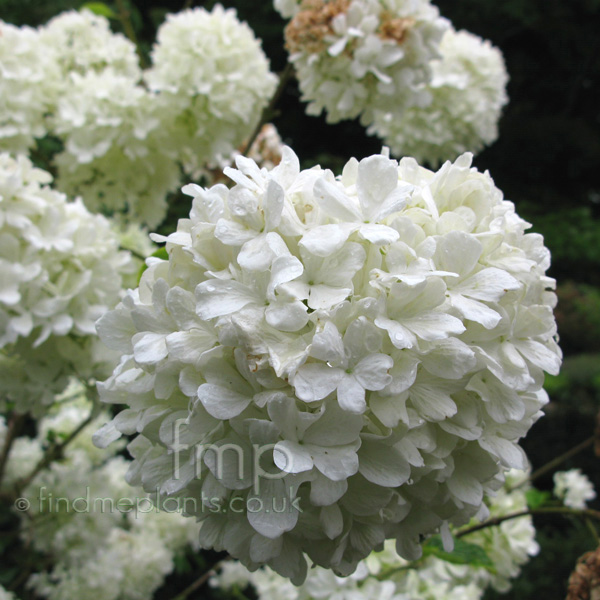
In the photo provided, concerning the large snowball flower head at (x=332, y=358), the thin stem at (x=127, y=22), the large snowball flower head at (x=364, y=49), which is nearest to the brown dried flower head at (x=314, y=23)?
the large snowball flower head at (x=364, y=49)

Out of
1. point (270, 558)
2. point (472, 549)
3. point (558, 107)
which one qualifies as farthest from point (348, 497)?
point (558, 107)

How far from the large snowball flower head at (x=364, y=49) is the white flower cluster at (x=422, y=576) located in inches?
Result: 33.0

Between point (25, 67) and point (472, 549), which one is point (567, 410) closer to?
point (472, 549)

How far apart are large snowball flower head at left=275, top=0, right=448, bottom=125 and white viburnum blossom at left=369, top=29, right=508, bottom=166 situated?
41 centimetres

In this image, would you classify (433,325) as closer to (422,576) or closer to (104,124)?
(422,576)

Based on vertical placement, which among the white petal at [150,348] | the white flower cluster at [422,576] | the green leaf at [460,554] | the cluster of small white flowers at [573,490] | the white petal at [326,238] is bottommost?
the cluster of small white flowers at [573,490]

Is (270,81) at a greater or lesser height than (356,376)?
lesser

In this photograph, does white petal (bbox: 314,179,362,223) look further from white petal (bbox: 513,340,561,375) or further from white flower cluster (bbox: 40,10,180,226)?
white flower cluster (bbox: 40,10,180,226)

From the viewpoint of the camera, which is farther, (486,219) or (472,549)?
(472,549)

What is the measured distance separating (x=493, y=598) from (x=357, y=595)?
6.13 ft

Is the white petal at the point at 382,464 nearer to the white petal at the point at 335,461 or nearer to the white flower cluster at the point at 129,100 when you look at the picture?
the white petal at the point at 335,461

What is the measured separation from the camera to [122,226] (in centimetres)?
151

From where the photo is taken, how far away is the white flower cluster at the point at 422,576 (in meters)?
0.94

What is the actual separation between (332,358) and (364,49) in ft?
2.89
